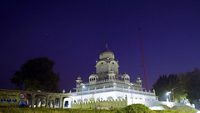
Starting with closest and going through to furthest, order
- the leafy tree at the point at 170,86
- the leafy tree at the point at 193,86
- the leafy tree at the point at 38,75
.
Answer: the leafy tree at the point at 38,75 < the leafy tree at the point at 193,86 < the leafy tree at the point at 170,86

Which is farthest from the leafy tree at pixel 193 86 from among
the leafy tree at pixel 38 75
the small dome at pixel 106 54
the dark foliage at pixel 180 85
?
the leafy tree at pixel 38 75

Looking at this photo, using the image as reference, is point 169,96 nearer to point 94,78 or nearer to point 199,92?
point 199,92

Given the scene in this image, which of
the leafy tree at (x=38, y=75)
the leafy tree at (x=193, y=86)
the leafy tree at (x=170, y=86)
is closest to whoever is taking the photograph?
the leafy tree at (x=38, y=75)

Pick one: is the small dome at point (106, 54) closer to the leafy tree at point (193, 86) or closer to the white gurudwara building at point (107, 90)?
the white gurudwara building at point (107, 90)

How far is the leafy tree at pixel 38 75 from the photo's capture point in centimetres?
5883

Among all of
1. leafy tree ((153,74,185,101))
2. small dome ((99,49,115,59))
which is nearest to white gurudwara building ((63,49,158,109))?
small dome ((99,49,115,59))

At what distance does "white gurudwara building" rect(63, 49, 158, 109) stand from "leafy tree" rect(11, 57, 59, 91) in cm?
919

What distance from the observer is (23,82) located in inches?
2343

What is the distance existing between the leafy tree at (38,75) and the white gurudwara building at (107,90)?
9185 millimetres

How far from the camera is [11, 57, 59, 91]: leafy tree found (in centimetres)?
5883

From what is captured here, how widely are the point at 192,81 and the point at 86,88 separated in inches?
1110

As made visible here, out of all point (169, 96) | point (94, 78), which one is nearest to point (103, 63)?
point (94, 78)

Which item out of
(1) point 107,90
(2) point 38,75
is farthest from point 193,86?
(2) point 38,75

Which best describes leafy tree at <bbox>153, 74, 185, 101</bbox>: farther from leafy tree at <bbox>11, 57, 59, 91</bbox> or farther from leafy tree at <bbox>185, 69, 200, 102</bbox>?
leafy tree at <bbox>11, 57, 59, 91</bbox>
